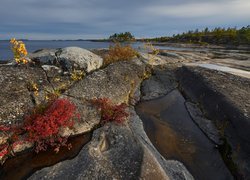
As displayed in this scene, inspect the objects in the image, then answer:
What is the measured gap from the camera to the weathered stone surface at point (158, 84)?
53.6 ft

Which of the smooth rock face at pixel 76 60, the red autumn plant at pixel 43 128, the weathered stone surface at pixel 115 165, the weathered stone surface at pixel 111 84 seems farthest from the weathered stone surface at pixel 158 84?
the weathered stone surface at pixel 115 165

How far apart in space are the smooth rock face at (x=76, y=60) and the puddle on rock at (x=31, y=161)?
6.93 metres

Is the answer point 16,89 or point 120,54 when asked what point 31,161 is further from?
point 120,54

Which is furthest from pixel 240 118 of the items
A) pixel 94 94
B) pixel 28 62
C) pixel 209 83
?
pixel 28 62

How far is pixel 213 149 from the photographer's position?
33.0 ft

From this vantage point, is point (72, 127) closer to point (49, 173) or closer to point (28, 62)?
point (49, 173)

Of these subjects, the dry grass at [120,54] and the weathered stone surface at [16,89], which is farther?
the dry grass at [120,54]

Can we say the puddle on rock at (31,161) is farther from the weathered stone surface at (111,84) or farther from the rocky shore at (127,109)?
the weathered stone surface at (111,84)

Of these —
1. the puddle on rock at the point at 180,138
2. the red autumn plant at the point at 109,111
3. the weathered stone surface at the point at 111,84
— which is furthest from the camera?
the weathered stone surface at the point at 111,84

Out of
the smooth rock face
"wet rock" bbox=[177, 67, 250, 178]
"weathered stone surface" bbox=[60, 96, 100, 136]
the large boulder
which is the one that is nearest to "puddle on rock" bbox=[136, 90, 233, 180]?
"wet rock" bbox=[177, 67, 250, 178]

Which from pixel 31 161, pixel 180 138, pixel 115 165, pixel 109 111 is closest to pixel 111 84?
pixel 109 111

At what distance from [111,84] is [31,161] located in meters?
7.56

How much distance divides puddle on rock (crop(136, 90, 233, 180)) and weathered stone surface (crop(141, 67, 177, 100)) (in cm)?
99

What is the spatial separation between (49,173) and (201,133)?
8.22 metres
